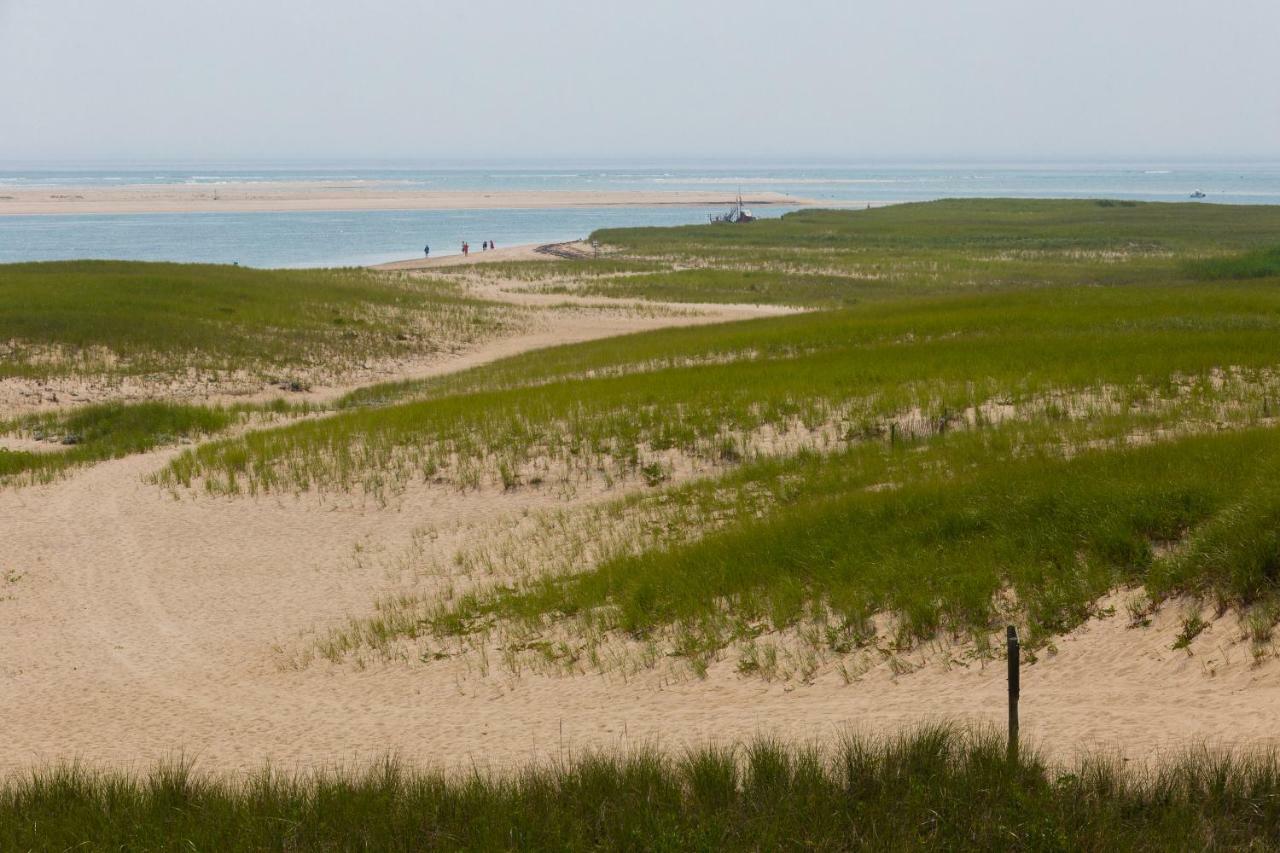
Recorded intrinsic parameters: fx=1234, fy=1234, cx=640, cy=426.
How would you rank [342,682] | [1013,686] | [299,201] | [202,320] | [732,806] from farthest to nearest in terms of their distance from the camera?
[299,201] < [202,320] < [342,682] < [732,806] < [1013,686]

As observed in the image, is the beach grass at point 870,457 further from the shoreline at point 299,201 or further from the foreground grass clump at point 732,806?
the shoreline at point 299,201

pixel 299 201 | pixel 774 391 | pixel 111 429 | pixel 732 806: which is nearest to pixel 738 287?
pixel 111 429

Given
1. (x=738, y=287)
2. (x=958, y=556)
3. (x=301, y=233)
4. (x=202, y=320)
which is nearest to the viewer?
(x=958, y=556)

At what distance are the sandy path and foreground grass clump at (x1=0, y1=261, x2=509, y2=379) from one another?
644 inches

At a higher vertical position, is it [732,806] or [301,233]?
[301,233]

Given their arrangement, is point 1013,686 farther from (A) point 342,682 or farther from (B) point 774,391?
(B) point 774,391

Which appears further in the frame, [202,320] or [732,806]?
[202,320]

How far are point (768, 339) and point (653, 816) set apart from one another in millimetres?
24837

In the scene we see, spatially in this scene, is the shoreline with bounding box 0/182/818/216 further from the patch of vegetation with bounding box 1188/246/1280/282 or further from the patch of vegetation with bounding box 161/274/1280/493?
the patch of vegetation with bounding box 161/274/1280/493

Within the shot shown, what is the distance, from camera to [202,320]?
39656 millimetres

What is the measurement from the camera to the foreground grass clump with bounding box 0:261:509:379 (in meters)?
35.0

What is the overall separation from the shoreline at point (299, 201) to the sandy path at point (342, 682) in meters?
131

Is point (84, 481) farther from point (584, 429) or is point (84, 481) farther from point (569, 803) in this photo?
point (569, 803)

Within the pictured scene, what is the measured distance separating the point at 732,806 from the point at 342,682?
6.18 m
